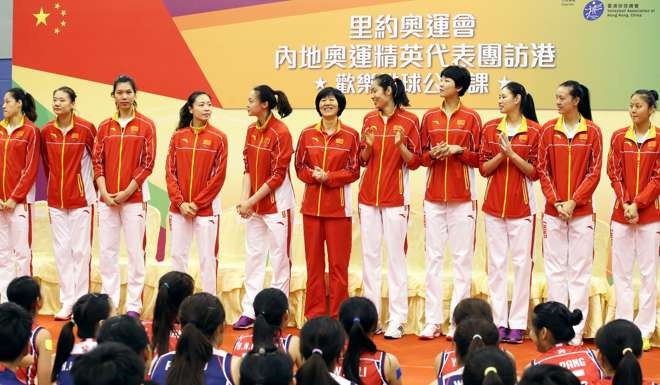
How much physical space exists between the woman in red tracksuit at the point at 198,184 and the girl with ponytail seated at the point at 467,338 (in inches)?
123

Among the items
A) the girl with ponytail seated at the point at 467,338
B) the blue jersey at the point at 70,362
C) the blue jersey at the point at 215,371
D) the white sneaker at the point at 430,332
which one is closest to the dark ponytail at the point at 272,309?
the blue jersey at the point at 215,371

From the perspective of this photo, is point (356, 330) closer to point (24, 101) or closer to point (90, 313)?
point (90, 313)

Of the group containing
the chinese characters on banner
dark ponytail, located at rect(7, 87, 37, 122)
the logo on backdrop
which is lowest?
dark ponytail, located at rect(7, 87, 37, 122)

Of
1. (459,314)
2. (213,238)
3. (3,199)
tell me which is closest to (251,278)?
(213,238)

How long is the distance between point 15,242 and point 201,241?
4.35 feet

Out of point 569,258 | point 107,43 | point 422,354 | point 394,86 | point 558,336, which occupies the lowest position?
point 422,354

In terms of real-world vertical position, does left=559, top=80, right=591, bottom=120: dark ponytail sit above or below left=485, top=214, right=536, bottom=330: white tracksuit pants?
above

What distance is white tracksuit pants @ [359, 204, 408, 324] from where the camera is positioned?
6211 mm

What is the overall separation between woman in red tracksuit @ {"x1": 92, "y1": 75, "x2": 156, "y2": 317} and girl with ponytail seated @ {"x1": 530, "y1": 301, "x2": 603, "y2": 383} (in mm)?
3335

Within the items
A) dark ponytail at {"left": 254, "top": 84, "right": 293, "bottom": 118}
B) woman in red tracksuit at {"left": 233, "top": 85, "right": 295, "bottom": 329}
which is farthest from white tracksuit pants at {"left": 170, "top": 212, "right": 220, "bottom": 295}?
dark ponytail at {"left": 254, "top": 84, "right": 293, "bottom": 118}

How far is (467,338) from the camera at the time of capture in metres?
3.41

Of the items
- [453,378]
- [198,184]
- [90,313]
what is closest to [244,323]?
[198,184]

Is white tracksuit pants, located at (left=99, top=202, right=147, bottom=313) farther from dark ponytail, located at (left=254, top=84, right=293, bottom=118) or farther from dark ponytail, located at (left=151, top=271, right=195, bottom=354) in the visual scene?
dark ponytail, located at (left=151, top=271, right=195, bottom=354)

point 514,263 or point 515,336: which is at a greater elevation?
point 514,263
